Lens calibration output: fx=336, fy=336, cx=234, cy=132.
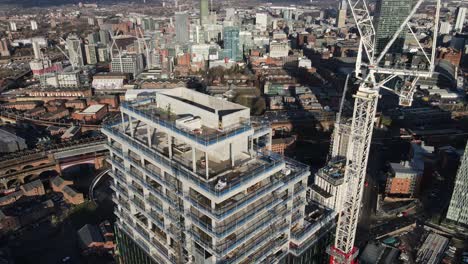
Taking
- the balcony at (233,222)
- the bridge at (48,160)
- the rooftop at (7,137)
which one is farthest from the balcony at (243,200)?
the rooftop at (7,137)

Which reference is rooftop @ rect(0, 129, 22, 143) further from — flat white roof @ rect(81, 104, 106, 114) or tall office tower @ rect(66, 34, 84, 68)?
tall office tower @ rect(66, 34, 84, 68)

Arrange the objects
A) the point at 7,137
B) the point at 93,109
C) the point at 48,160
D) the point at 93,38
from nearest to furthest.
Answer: the point at 48,160
the point at 7,137
the point at 93,109
the point at 93,38

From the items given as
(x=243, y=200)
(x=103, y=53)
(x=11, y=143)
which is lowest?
(x=11, y=143)

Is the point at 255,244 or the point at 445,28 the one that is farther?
the point at 445,28

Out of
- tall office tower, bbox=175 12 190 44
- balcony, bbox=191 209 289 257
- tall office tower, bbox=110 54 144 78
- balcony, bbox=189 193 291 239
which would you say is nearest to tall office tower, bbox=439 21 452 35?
tall office tower, bbox=175 12 190 44

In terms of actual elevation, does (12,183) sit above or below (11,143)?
below

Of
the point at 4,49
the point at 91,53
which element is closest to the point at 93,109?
the point at 91,53

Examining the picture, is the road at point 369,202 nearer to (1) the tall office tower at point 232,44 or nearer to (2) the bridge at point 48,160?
(2) the bridge at point 48,160

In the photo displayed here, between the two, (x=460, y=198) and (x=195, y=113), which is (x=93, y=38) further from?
(x=460, y=198)
